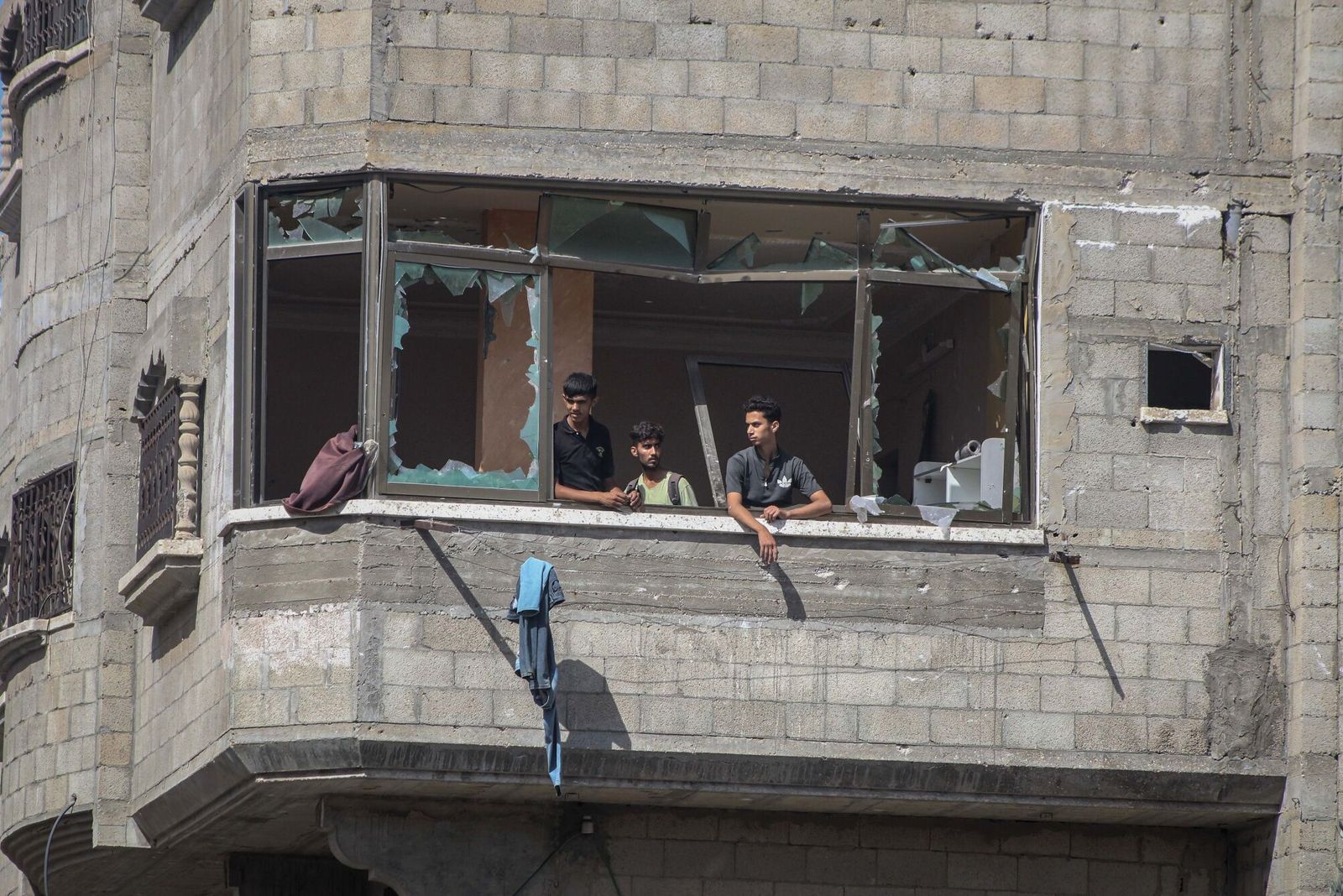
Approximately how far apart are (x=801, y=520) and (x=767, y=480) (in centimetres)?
35

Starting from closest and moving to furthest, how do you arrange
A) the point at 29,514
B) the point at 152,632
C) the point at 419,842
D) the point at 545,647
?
the point at 545,647 → the point at 419,842 → the point at 152,632 → the point at 29,514

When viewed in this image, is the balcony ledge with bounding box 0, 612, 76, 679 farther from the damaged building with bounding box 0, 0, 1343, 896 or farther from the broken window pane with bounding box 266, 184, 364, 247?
the broken window pane with bounding box 266, 184, 364, 247

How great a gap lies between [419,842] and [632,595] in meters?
2.07

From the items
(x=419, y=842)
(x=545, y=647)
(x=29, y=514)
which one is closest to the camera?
(x=545, y=647)

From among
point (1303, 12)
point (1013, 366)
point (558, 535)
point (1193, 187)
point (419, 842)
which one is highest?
point (1303, 12)

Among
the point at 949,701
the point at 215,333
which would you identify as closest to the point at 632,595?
the point at 949,701

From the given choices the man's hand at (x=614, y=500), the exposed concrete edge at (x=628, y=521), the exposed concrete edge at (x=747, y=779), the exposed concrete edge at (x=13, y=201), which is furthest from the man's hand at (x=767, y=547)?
the exposed concrete edge at (x=13, y=201)

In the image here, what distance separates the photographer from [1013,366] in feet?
47.0

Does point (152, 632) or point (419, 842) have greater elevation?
point (152, 632)

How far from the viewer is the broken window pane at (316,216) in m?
13.9

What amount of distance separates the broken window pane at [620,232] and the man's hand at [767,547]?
1.75 metres

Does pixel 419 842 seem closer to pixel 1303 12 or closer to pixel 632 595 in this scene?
pixel 632 595

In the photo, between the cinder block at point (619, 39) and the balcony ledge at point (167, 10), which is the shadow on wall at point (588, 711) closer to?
the cinder block at point (619, 39)

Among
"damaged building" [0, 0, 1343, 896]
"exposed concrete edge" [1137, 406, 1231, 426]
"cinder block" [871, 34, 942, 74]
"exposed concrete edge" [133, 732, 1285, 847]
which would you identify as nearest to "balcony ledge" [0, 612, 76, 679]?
"damaged building" [0, 0, 1343, 896]
